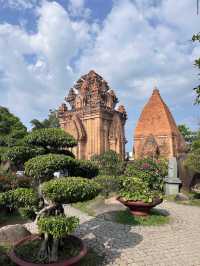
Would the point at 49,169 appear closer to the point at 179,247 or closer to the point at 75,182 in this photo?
the point at 75,182

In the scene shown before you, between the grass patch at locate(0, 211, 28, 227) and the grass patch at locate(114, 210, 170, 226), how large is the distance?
10.2 ft

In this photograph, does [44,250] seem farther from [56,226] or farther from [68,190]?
[68,190]

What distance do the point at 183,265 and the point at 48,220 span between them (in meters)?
2.83


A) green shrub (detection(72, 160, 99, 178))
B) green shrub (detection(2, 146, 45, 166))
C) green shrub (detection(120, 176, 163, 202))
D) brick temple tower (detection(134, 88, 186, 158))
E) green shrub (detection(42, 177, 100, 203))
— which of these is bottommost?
green shrub (detection(120, 176, 163, 202))

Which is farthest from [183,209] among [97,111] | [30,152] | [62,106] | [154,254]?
[62,106]

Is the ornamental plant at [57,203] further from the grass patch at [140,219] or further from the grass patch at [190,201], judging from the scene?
the grass patch at [190,201]

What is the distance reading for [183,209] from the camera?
11.1 meters

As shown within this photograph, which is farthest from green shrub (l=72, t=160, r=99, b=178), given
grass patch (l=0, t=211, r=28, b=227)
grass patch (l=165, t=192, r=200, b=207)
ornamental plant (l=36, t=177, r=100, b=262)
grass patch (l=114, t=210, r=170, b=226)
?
grass patch (l=165, t=192, r=200, b=207)

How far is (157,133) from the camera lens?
25.4m

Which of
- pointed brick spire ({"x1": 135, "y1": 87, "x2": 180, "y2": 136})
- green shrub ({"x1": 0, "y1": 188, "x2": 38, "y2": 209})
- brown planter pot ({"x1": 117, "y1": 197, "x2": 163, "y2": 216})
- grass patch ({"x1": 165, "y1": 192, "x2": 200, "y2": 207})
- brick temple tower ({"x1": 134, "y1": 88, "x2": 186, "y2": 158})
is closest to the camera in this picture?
green shrub ({"x1": 0, "y1": 188, "x2": 38, "y2": 209})

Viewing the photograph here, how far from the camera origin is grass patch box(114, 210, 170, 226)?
8266mm

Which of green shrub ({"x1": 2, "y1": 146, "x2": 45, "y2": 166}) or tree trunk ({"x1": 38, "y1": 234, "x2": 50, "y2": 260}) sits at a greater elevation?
green shrub ({"x1": 2, "y1": 146, "x2": 45, "y2": 166})

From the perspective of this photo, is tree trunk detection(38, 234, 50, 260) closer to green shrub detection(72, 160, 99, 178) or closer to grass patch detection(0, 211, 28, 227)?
green shrub detection(72, 160, 99, 178)

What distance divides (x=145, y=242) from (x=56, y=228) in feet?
9.81
